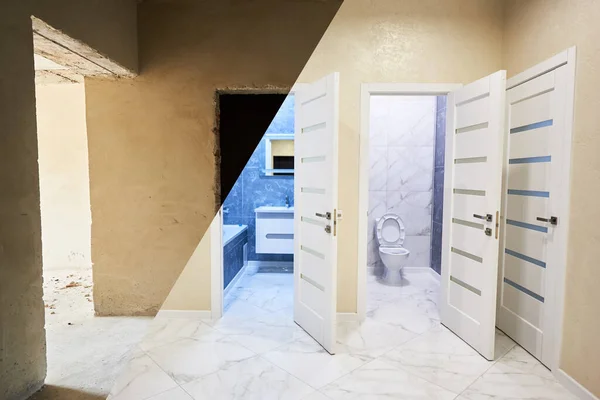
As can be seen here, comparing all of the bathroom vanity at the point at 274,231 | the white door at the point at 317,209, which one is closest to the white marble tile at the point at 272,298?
the white door at the point at 317,209

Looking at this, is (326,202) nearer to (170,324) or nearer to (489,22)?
(170,324)

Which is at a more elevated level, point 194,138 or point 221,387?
point 194,138

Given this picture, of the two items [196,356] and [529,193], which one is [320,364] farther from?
[529,193]

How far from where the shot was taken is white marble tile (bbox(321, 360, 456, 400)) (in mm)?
1812

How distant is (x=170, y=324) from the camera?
2686mm

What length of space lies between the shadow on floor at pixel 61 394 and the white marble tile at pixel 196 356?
387 millimetres

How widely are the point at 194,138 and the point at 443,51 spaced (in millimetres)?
2120

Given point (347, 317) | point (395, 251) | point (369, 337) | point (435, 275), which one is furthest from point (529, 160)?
point (435, 275)

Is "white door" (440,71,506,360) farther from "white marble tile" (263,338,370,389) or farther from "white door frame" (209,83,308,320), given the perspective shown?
"white door frame" (209,83,308,320)

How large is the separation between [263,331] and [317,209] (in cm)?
104

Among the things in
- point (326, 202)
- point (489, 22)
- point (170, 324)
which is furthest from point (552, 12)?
point (170, 324)

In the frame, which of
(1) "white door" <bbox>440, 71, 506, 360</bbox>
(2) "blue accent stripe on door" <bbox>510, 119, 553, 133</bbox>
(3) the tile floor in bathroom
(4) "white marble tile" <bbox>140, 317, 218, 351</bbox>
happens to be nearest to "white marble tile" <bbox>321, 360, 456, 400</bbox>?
(3) the tile floor in bathroom

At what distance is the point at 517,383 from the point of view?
1.93 metres

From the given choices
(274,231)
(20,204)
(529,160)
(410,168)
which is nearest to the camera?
(20,204)
